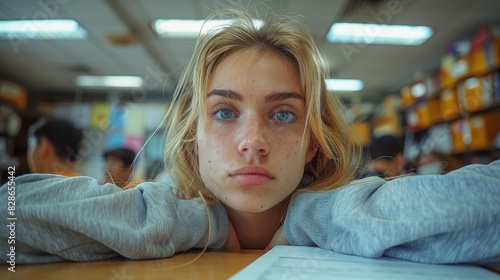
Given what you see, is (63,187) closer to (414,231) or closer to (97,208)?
(97,208)

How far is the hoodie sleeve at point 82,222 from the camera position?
398 millimetres

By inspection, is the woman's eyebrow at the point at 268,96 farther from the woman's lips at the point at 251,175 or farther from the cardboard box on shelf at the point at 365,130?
the cardboard box on shelf at the point at 365,130

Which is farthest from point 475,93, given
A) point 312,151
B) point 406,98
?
point 312,151

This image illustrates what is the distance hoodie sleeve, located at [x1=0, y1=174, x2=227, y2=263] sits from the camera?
1.31 feet

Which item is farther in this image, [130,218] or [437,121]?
[437,121]

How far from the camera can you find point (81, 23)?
3045mm

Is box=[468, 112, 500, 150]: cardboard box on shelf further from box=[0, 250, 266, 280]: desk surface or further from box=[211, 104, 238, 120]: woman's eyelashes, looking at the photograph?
box=[0, 250, 266, 280]: desk surface

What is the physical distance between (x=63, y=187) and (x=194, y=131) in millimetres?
337

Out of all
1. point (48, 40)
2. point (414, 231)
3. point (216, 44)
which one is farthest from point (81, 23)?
point (414, 231)

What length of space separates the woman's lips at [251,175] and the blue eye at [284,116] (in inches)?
4.6

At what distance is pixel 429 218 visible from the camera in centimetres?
40

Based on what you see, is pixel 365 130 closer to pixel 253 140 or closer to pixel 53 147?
pixel 53 147

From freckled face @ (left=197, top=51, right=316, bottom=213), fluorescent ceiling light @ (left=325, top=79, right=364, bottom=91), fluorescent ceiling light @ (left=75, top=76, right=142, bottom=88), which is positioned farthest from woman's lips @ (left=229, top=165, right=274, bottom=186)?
fluorescent ceiling light @ (left=75, top=76, right=142, bottom=88)

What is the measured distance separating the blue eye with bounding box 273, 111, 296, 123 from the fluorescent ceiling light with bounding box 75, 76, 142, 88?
4259 mm
